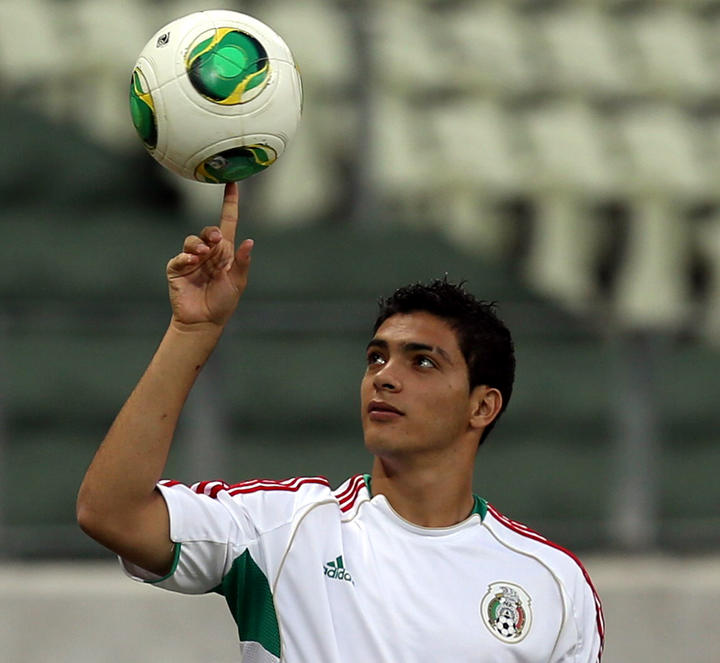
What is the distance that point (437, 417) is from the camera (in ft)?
12.7

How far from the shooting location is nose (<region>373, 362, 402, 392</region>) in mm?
3828

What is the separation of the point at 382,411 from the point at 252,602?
58 centimetres

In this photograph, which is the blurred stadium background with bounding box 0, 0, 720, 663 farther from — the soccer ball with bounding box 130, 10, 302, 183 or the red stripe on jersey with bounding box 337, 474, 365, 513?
the soccer ball with bounding box 130, 10, 302, 183

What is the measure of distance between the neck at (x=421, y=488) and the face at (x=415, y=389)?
0.20ft

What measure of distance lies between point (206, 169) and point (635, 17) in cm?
890

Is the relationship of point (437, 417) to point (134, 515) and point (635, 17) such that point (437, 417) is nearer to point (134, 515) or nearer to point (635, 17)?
point (134, 515)

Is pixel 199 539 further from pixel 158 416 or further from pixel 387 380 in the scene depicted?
pixel 387 380

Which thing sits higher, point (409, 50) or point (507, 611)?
point (409, 50)

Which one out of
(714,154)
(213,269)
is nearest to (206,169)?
(213,269)

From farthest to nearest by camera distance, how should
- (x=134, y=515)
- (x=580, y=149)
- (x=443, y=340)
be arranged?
(x=580, y=149) < (x=443, y=340) < (x=134, y=515)

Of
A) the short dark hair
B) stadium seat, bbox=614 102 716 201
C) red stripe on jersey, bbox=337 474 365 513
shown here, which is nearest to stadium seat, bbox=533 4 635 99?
stadium seat, bbox=614 102 716 201

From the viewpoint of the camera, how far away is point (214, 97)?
11.9 feet

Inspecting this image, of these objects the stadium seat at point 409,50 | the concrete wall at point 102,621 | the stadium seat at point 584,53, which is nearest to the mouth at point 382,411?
the concrete wall at point 102,621

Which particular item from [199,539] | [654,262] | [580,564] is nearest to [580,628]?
[580,564]
